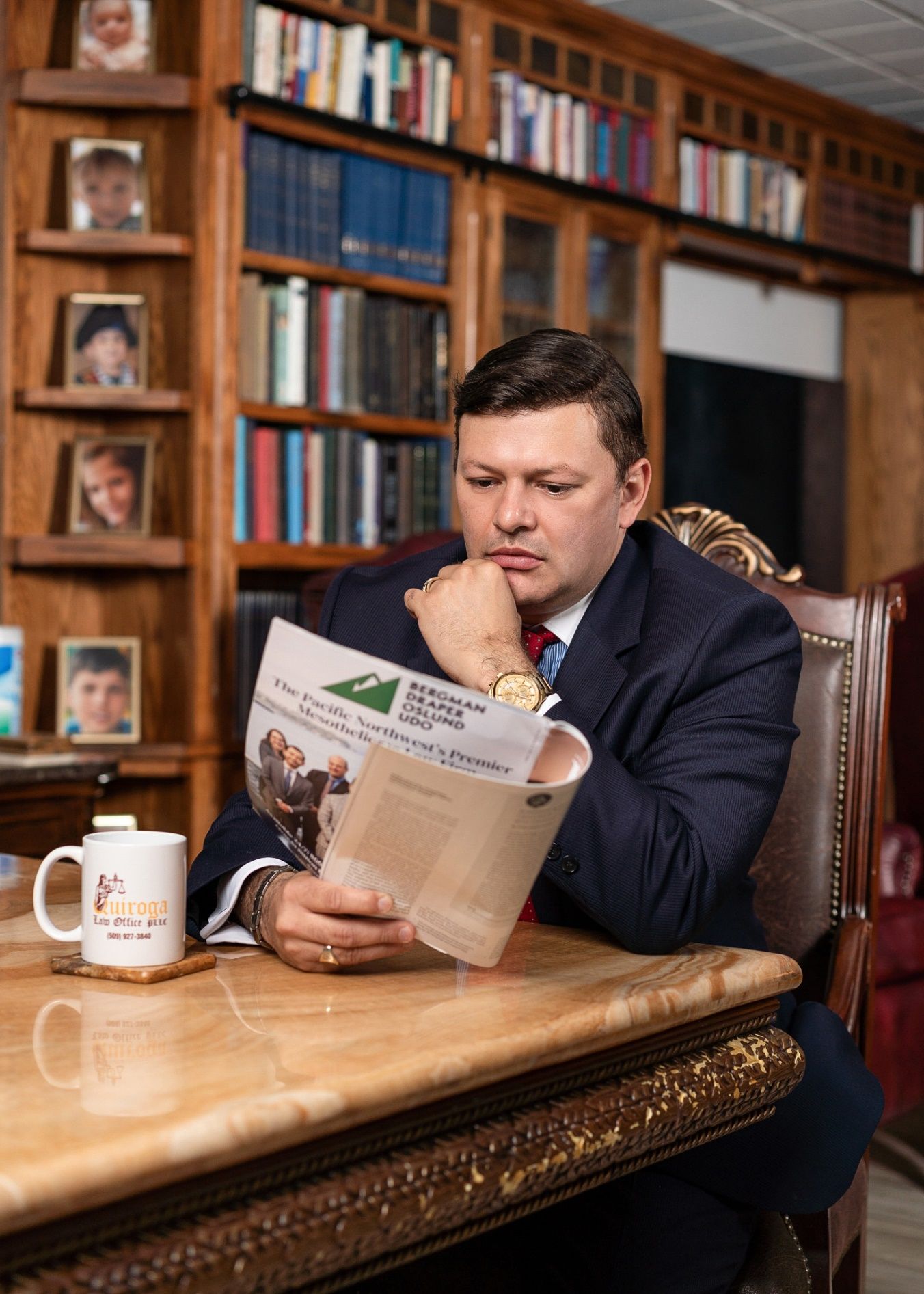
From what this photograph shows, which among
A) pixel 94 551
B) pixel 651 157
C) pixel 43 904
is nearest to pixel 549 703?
pixel 43 904

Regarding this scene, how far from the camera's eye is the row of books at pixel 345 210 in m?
3.77

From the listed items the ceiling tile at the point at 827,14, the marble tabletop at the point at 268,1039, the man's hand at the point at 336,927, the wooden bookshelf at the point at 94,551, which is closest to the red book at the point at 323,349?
the wooden bookshelf at the point at 94,551

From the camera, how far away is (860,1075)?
4.79 feet

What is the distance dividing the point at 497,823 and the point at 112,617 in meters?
2.86

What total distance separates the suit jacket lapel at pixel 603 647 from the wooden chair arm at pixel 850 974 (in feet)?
1.63

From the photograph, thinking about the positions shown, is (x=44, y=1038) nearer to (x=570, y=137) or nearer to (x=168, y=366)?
(x=168, y=366)

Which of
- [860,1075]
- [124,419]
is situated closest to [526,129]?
[124,419]

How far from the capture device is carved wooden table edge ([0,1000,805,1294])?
0.77 meters

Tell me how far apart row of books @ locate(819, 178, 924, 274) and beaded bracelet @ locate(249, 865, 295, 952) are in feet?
15.4

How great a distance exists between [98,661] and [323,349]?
3.32 ft

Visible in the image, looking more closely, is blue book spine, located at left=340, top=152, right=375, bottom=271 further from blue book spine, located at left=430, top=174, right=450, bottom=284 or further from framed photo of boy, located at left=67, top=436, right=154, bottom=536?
framed photo of boy, located at left=67, top=436, right=154, bottom=536

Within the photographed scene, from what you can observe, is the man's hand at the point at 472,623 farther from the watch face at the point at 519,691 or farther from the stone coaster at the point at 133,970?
the stone coaster at the point at 133,970

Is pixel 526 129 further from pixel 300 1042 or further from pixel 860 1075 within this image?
pixel 300 1042

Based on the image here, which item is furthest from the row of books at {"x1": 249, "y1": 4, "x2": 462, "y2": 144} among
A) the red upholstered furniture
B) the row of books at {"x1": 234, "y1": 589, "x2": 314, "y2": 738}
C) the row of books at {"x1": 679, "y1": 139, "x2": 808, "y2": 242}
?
the red upholstered furniture
